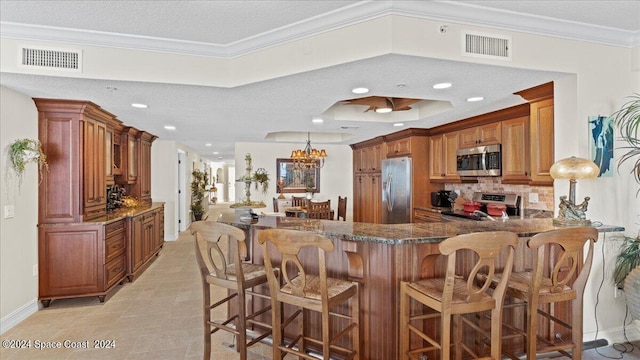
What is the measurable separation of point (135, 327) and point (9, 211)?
5.20 ft

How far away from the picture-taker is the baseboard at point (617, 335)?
266cm

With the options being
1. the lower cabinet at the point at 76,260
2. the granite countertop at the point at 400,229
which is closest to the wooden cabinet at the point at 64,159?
the lower cabinet at the point at 76,260

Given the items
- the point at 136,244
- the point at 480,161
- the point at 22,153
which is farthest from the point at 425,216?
the point at 22,153

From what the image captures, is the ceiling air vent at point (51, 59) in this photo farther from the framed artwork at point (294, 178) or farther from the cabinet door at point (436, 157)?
the framed artwork at point (294, 178)

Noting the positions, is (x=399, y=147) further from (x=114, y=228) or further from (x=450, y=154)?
(x=114, y=228)

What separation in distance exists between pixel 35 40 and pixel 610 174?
467cm

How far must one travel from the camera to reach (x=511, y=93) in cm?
315

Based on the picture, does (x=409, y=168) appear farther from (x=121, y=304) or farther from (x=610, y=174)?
(x=121, y=304)

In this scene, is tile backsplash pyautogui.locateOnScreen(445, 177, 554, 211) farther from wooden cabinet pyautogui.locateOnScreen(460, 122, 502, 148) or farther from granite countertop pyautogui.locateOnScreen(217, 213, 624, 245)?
granite countertop pyautogui.locateOnScreen(217, 213, 624, 245)

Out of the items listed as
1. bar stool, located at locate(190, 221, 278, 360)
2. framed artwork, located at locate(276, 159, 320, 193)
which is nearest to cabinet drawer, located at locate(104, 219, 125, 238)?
bar stool, located at locate(190, 221, 278, 360)

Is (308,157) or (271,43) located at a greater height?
(271,43)

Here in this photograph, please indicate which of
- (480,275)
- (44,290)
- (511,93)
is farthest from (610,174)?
(44,290)

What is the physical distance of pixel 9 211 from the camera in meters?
3.02

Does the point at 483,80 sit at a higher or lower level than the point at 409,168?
higher
